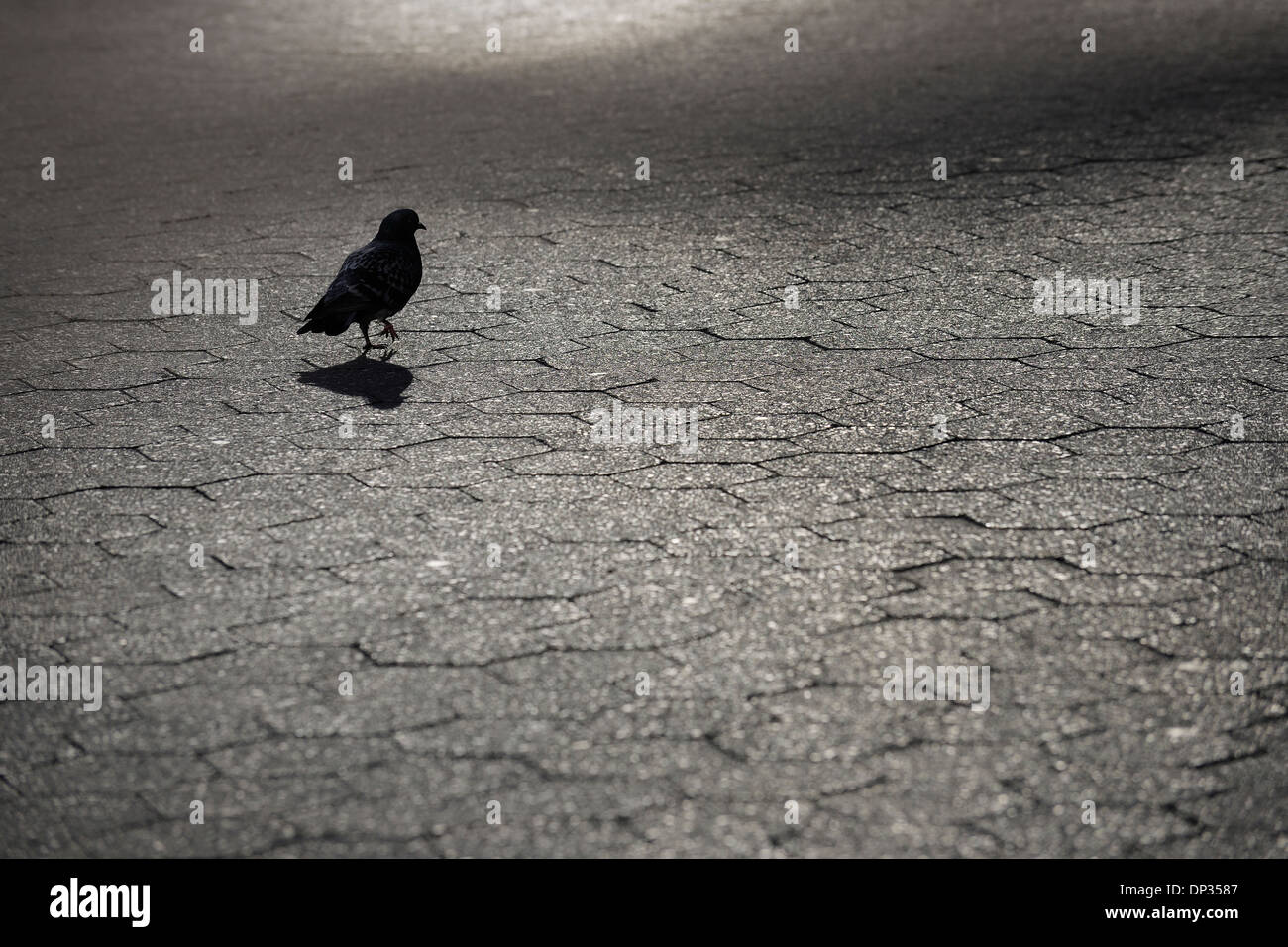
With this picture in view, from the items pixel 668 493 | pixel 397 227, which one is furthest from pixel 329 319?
pixel 668 493

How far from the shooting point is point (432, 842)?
2.46m

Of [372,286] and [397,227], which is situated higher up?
[397,227]

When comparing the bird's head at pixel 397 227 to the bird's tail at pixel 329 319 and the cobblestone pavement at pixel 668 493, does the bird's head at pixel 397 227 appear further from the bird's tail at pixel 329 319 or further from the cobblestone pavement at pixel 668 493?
the bird's tail at pixel 329 319

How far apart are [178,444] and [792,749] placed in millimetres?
2478

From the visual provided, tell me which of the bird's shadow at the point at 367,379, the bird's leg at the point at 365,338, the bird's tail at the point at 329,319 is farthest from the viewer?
the bird's leg at the point at 365,338

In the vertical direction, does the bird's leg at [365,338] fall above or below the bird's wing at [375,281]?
below

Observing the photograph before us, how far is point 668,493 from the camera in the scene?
393cm

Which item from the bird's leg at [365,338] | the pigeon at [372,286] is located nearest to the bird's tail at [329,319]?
the pigeon at [372,286]

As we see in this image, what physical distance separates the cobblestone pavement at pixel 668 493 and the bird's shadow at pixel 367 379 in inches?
2.1

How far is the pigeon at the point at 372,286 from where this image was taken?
4941 mm

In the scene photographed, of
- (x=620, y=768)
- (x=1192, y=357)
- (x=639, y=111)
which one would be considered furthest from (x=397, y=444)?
(x=639, y=111)

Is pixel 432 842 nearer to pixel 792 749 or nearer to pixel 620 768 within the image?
pixel 620 768

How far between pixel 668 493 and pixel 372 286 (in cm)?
165

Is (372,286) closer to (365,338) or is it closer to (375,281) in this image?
(375,281)
